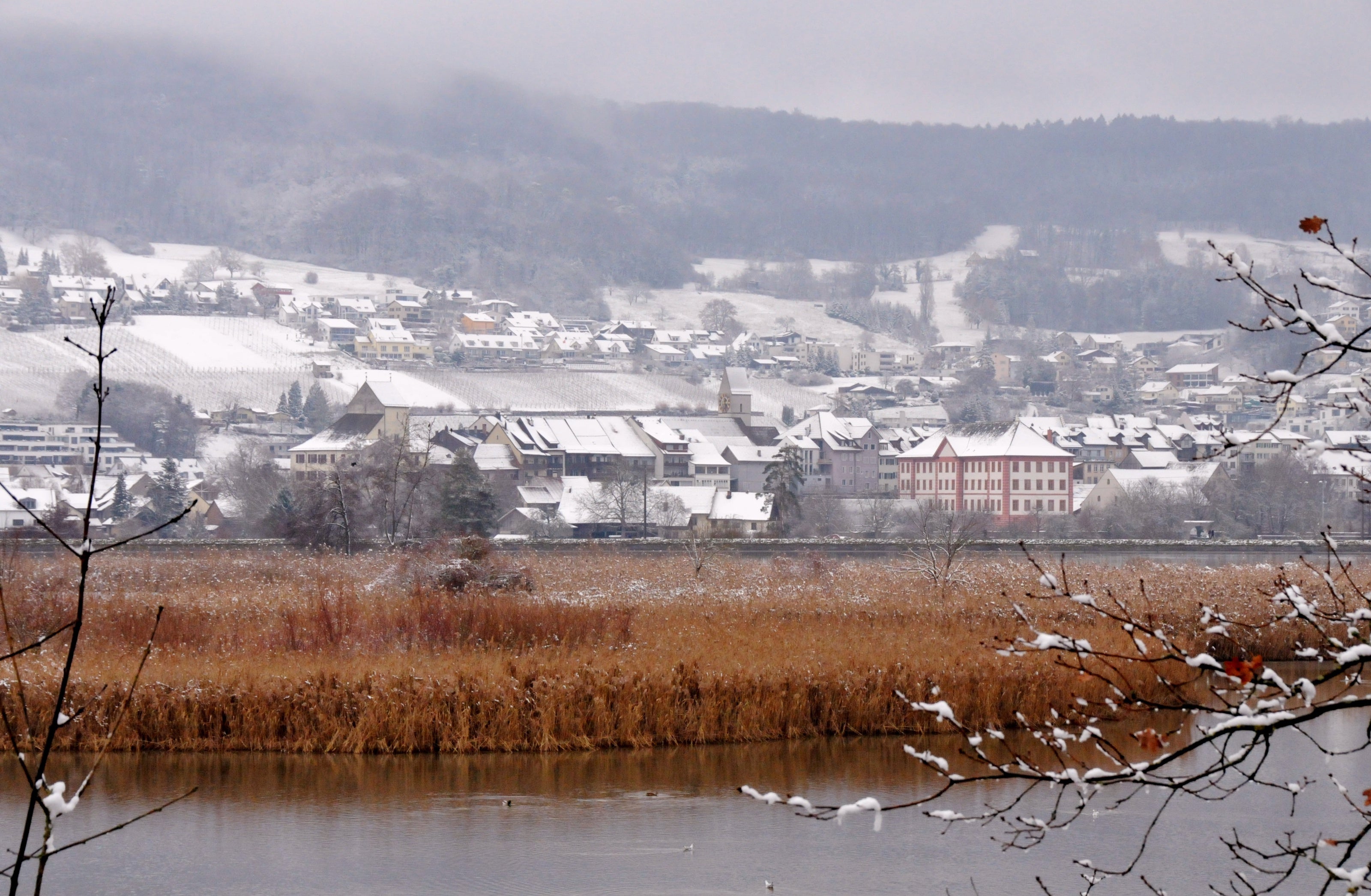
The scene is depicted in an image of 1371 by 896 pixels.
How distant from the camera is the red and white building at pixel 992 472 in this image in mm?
115125

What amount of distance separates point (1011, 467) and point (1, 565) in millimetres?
94662

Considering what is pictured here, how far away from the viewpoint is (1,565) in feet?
97.7

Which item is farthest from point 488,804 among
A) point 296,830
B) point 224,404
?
point 224,404

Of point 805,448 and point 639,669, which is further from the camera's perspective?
point 805,448

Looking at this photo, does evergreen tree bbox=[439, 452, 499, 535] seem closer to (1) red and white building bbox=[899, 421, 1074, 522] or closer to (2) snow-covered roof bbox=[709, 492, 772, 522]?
(2) snow-covered roof bbox=[709, 492, 772, 522]

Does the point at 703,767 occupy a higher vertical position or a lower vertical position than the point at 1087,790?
lower

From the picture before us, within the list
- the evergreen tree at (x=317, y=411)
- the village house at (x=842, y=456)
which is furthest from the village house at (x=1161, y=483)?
the evergreen tree at (x=317, y=411)

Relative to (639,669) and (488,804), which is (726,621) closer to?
(639,669)

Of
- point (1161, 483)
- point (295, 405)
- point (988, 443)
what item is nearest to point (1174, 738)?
point (1161, 483)

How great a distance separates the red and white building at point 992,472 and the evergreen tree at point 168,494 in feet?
166

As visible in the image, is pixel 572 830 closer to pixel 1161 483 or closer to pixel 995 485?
pixel 1161 483

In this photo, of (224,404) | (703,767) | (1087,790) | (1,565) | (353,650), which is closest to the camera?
(1087,790)

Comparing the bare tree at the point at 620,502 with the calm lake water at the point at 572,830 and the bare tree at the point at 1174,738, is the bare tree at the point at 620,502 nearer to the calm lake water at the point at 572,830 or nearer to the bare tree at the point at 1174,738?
the bare tree at the point at 1174,738

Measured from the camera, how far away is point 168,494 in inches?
3743
